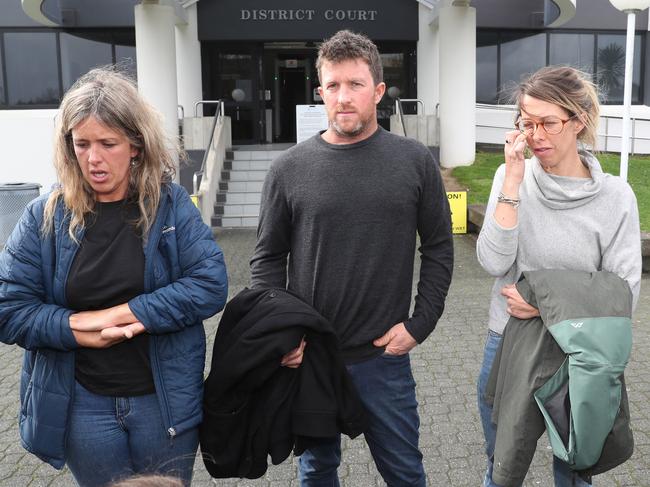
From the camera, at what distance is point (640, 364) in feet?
17.4

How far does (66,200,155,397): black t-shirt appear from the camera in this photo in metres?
2.13

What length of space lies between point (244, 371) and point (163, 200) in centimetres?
61

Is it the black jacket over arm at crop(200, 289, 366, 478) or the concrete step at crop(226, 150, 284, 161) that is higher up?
the concrete step at crop(226, 150, 284, 161)

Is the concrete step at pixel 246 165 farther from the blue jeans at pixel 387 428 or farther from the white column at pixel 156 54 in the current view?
the blue jeans at pixel 387 428

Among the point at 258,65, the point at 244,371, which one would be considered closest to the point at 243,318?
the point at 244,371

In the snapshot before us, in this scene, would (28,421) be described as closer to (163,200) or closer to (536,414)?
(163,200)

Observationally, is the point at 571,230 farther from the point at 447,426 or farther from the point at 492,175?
the point at 492,175

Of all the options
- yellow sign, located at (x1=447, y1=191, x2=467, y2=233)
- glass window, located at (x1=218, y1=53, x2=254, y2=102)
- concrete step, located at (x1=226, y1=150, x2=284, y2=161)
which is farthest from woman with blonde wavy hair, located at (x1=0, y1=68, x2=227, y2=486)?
glass window, located at (x1=218, y1=53, x2=254, y2=102)

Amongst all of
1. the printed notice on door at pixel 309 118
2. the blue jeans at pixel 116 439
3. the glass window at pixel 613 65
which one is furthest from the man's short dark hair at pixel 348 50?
the glass window at pixel 613 65

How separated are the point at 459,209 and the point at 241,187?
16.1 feet

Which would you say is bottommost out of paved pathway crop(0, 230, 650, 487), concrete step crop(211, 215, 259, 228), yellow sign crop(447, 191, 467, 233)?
paved pathway crop(0, 230, 650, 487)

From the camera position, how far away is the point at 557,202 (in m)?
2.47

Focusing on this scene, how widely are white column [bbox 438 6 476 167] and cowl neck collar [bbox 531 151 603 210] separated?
13.0 m

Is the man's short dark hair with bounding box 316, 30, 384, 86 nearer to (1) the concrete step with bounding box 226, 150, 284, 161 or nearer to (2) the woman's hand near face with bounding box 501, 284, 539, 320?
(2) the woman's hand near face with bounding box 501, 284, 539, 320
